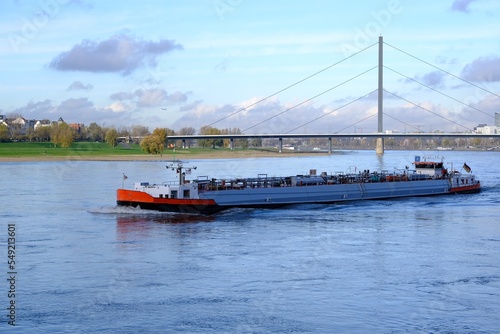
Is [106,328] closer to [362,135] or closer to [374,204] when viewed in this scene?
[374,204]

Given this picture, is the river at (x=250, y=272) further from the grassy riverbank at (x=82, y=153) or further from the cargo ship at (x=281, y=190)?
the grassy riverbank at (x=82, y=153)

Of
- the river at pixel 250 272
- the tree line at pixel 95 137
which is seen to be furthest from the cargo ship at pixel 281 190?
the tree line at pixel 95 137

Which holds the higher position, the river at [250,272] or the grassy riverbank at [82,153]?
the grassy riverbank at [82,153]

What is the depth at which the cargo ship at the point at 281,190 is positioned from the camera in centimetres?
4172

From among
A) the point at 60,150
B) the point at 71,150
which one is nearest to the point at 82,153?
the point at 60,150

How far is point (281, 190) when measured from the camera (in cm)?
4706

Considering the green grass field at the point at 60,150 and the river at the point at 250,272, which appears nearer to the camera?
the river at the point at 250,272

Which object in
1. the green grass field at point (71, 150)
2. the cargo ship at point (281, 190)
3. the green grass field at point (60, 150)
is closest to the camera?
the cargo ship at point (281, 190)

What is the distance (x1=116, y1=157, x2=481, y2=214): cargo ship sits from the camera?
4172 centimetres

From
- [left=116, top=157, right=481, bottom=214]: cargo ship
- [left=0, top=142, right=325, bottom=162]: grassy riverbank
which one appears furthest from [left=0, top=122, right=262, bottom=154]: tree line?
[left=116, top=157, right=481, bottom=214]: cargo ship

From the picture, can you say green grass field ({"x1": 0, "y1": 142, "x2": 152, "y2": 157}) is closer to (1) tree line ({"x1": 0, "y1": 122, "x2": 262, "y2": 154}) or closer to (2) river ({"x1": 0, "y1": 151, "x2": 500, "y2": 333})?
(1) tree line ({"x1": 0, "y1": 122, "x2": 262, "y2": 154})

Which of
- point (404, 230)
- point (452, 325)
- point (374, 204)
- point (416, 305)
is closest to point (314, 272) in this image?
point (416, 305)

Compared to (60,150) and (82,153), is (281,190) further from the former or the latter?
(60,150)

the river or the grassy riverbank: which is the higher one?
the grassy riverbank
